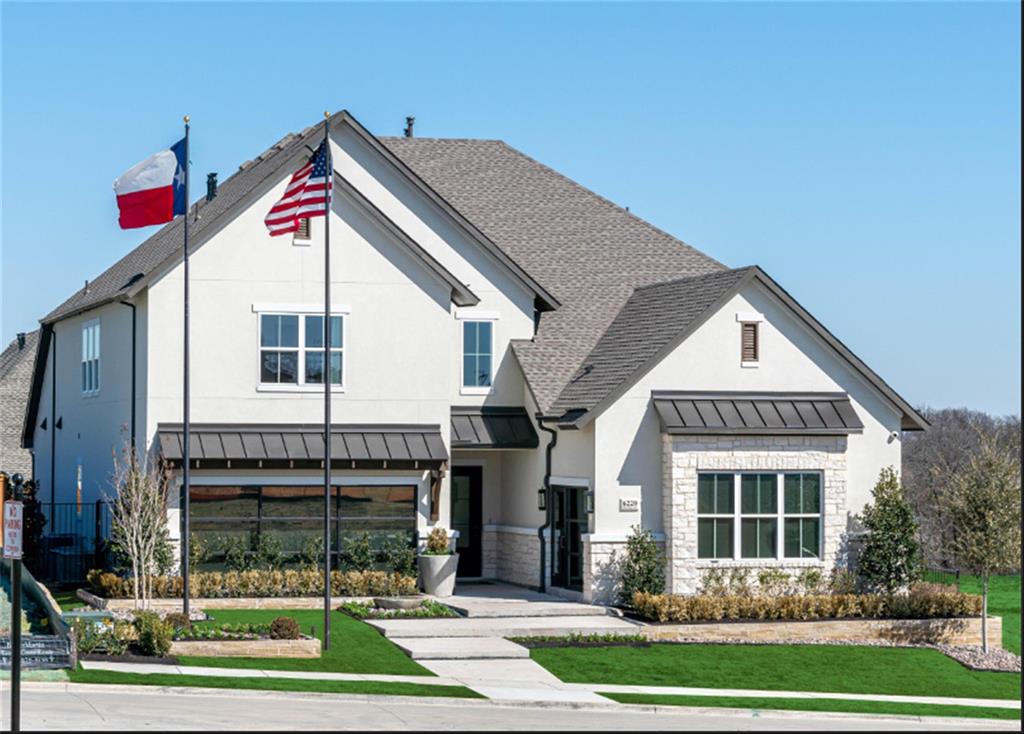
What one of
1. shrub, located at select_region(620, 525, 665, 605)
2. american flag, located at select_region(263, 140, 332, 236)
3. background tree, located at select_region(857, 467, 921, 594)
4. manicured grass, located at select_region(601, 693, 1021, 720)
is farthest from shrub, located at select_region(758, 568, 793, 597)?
american flag, located at select_region(263, 140, 332, 236)

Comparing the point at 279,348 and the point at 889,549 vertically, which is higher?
the point at 279,348

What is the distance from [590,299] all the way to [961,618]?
37.3 ft

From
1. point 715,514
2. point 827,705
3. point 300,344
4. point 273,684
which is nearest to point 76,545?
point 300,344

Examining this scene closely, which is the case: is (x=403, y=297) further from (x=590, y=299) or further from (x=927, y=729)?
(x=927, y=729)

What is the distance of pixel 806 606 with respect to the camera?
31609 mm

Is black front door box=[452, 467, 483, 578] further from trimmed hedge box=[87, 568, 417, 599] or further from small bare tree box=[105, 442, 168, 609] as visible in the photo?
small bare tree box=[105, 442, 168, 609]

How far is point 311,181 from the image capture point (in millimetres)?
29484

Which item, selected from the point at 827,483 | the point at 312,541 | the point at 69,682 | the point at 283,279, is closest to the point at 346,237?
the point at 283,279

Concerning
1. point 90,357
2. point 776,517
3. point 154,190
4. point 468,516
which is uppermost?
point 154,190

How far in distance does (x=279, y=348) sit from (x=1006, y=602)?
20.3 meters

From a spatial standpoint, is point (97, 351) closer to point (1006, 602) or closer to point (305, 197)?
point (305, 197)

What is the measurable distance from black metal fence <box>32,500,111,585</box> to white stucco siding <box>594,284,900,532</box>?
10.6 metres

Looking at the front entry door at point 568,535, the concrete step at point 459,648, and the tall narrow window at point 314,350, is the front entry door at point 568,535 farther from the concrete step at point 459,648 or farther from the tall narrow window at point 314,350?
the tall narrow window at point 314,350

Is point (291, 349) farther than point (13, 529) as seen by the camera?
Yes
